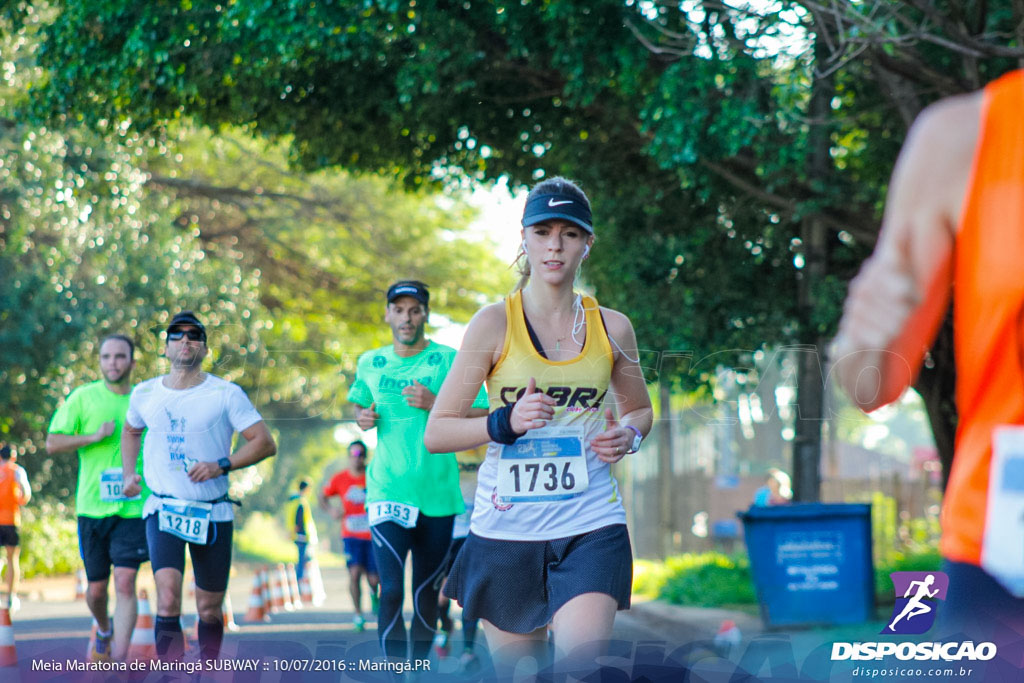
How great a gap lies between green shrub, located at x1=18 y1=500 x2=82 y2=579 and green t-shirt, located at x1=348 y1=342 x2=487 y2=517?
1567cm

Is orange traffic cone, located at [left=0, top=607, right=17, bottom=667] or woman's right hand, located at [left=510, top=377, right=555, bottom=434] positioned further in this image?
orange traffic cone, located at [left=0, top=607, right=17, bottom=667]

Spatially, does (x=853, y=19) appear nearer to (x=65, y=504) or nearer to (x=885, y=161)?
(x=885, y=161)

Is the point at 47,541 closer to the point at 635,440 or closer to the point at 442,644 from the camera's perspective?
the point at 442,644

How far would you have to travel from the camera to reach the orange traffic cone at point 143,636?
22.9 feet

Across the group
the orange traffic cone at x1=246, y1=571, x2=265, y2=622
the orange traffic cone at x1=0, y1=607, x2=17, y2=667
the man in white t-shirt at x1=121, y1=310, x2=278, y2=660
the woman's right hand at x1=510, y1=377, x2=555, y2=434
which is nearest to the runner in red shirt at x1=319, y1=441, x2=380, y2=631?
the orange traffic cone at x1=246, y1=571, x2=265, y2=622

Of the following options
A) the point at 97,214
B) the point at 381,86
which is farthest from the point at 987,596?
the point at 97,214

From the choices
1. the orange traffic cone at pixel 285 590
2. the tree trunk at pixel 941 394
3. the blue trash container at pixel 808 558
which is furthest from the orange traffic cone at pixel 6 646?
the orange traffic cone at pixel 285 590

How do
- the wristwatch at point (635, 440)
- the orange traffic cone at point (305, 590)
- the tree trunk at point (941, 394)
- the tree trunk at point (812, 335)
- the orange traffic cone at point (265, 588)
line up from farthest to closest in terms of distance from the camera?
the orange traffic cone at point (305, 590), the orange traffic cone at point (265, 588), the tree trunk at point (941, 394), the tree trunk at point (812, 335), the wristwatch at point (635, 440)

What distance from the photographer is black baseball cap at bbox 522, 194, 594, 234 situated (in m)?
4.21

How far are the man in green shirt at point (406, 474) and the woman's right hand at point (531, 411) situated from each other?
2492mm

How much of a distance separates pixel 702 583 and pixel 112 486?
7837 mm

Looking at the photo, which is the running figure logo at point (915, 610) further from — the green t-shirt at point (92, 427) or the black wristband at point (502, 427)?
the green t-shirt at point (92, 427)

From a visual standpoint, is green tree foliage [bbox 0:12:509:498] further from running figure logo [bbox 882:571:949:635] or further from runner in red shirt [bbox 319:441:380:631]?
running figure logo [bbox 882:571:949:635]

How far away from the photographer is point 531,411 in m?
3.88
